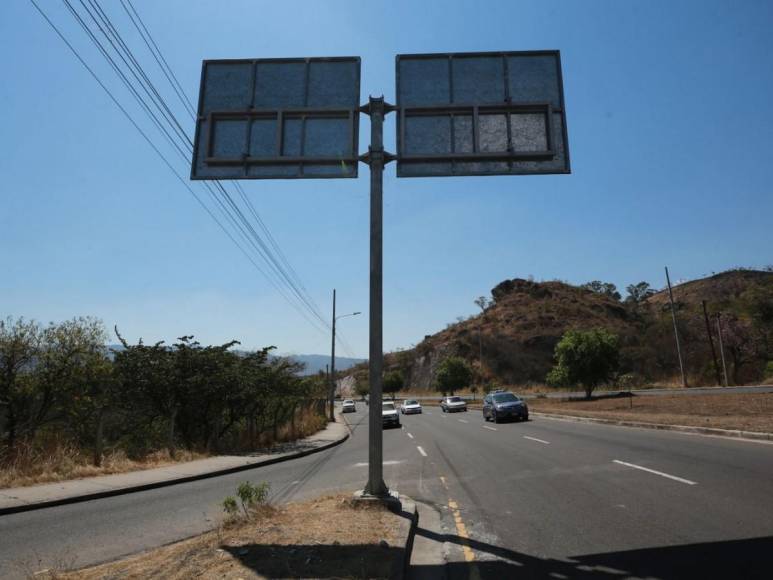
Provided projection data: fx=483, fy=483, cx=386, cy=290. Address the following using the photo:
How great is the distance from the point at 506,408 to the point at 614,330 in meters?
74.0

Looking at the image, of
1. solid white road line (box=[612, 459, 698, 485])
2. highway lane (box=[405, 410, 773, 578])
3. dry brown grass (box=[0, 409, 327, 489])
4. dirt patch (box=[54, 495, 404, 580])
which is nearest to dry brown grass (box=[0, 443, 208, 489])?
dry brown grass (box=[0, 409, 327, 489])

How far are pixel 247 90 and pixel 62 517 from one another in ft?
25.5

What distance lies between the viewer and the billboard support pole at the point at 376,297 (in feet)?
23.5

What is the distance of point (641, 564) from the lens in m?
4.77

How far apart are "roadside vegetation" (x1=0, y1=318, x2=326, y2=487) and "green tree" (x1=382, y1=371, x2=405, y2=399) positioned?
77934 mm

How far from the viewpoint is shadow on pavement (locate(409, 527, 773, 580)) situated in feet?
14.8

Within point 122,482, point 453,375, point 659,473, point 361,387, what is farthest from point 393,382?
point 659,473

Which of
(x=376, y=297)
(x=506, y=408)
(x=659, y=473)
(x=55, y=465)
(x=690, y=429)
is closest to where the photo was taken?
(x=376, y=297)

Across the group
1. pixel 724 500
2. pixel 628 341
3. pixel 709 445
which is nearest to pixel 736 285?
pixel 628 341

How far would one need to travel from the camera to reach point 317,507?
23.2 ft

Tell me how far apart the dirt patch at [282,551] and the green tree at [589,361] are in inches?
1573

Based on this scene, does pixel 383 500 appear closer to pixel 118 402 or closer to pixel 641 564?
pixel 641 564

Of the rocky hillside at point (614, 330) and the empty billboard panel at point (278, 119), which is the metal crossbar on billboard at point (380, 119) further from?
the rocky hillside at point (614, 330)

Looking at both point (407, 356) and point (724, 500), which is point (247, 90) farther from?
point (407, 356)
